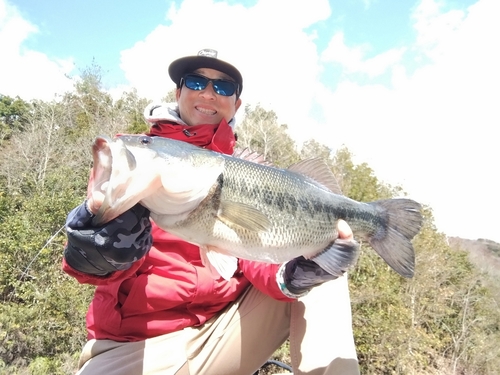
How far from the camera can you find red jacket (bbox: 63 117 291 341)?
2.63 metres

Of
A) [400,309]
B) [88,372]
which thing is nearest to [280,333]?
[88,372]

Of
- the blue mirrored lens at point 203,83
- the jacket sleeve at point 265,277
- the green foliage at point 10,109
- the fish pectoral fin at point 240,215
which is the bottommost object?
the jacket sleeve at point 265,277

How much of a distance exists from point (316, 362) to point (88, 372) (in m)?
1.53

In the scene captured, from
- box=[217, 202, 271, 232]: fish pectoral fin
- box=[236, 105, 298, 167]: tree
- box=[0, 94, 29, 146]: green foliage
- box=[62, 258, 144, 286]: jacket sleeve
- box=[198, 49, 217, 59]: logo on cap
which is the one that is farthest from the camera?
box=[0, 94, 29, 146]: green foliage

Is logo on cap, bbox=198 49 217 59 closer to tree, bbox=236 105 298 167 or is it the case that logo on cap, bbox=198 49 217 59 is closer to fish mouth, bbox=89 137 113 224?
fish mouth, bbox=89 137 113 224

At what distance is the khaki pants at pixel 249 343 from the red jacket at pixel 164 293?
0.08 metres

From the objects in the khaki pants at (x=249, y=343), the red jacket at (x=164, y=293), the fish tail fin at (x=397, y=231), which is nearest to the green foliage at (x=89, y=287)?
the red jacket at (x=164, y=293)

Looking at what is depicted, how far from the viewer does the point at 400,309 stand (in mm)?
15016

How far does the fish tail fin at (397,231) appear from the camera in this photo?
8.56 feet

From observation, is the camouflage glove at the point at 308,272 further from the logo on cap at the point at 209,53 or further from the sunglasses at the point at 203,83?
the logo on cap at the point at 209,53

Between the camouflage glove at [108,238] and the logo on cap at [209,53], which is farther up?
the logo on cap at [209,53]

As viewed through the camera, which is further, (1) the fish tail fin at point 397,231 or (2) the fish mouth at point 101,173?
(1) the fish tail fin at point 397,231

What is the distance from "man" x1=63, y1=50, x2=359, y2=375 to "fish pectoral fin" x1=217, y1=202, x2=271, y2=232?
0.62 metres

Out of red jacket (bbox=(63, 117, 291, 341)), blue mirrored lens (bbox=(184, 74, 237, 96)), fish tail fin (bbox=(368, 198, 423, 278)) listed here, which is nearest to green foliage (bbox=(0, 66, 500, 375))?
red jacket (bbox=(63, 117, 291, 341))
